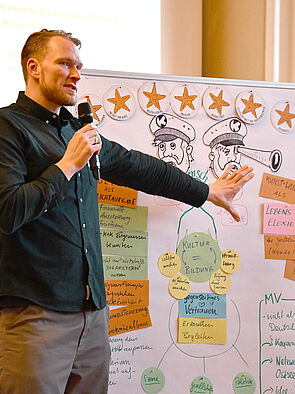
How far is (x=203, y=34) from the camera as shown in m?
3.42

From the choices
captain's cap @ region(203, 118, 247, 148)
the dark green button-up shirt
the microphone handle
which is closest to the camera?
the dark green button-up shirt

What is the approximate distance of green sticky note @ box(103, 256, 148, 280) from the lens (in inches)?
85.3

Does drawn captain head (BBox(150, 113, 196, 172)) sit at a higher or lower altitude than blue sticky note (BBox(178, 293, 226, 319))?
higher

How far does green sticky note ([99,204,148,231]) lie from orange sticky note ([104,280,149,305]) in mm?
208

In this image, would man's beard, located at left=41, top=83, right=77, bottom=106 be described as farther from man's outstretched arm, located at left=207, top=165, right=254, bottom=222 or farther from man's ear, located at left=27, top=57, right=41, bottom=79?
man's outstretched arm, located at left=207, top=165, right=254, bottom=222

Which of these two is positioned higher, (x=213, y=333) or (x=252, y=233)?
(x=252, y=233)

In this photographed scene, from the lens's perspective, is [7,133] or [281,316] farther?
[281,316]

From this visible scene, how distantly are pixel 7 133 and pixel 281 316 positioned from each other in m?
1.30

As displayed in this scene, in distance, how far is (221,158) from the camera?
2252 mm

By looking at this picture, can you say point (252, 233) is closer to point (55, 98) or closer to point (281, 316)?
point (281, 316)

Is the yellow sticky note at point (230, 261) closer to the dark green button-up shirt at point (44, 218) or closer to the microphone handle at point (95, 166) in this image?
the dark green button-up shirt at point (44, 218)

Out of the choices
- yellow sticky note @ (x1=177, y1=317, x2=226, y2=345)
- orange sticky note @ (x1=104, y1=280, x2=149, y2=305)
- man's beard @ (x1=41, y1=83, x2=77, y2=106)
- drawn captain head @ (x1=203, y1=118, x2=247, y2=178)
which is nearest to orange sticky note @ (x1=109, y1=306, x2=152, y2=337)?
orange sticky note @ (x1=104, y1=280, x2=149, y2=305)

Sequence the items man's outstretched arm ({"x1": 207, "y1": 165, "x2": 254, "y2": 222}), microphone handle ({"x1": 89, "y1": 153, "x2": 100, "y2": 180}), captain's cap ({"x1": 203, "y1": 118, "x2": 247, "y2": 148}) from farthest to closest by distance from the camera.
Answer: captain's cap ({"x1": 203, "y1": 118, "x2": 247, "y2": 148}) < man's outstretched arm ({"x1": 207, "y1": 165, "x2": 254, "y2": 222}) < microphone handle ({"x1": 89, "y1": 153, "x2": 100, "y2": 180})

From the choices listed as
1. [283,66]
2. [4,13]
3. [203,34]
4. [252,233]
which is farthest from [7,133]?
[203,34]
